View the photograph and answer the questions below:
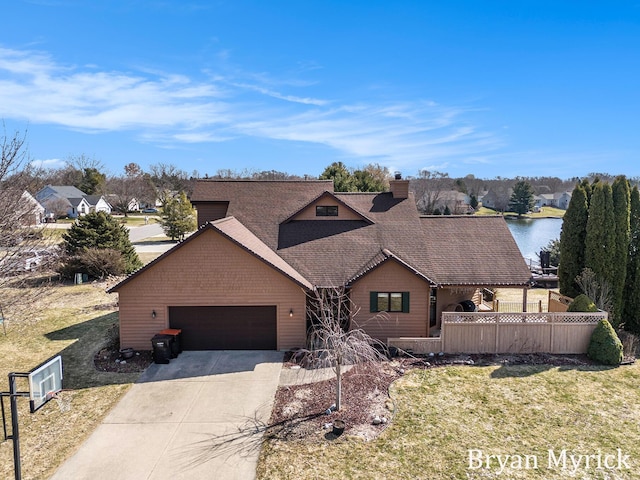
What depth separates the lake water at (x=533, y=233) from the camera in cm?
5266

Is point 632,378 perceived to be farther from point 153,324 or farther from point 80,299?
point 80,299

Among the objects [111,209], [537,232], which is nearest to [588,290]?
[537,232]

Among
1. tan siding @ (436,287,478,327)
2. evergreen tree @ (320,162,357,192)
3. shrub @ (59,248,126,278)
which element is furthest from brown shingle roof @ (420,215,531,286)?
shrub @ (59,248,126,278)

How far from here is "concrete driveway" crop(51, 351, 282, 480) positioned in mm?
9039

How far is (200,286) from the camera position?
15.6 meters

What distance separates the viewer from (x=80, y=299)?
2377 cm

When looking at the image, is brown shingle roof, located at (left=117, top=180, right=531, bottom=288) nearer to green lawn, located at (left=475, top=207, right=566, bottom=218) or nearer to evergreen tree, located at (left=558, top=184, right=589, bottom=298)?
evergreen tree, located at (left=558, top=184, right=589, bottom=298)

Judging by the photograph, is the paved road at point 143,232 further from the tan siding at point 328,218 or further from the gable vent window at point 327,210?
the gable vent window at point 327,210

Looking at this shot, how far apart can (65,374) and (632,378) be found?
19.6 m

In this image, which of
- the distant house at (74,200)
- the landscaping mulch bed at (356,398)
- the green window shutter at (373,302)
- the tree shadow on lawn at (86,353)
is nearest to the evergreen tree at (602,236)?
the landscaping mulch bed at (356,398)

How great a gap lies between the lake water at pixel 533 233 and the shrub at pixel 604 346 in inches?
1175

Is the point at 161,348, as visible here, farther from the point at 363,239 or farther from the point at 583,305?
the point at 583,305

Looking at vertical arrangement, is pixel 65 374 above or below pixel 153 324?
below

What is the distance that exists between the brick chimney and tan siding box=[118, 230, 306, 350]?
8.92 m
